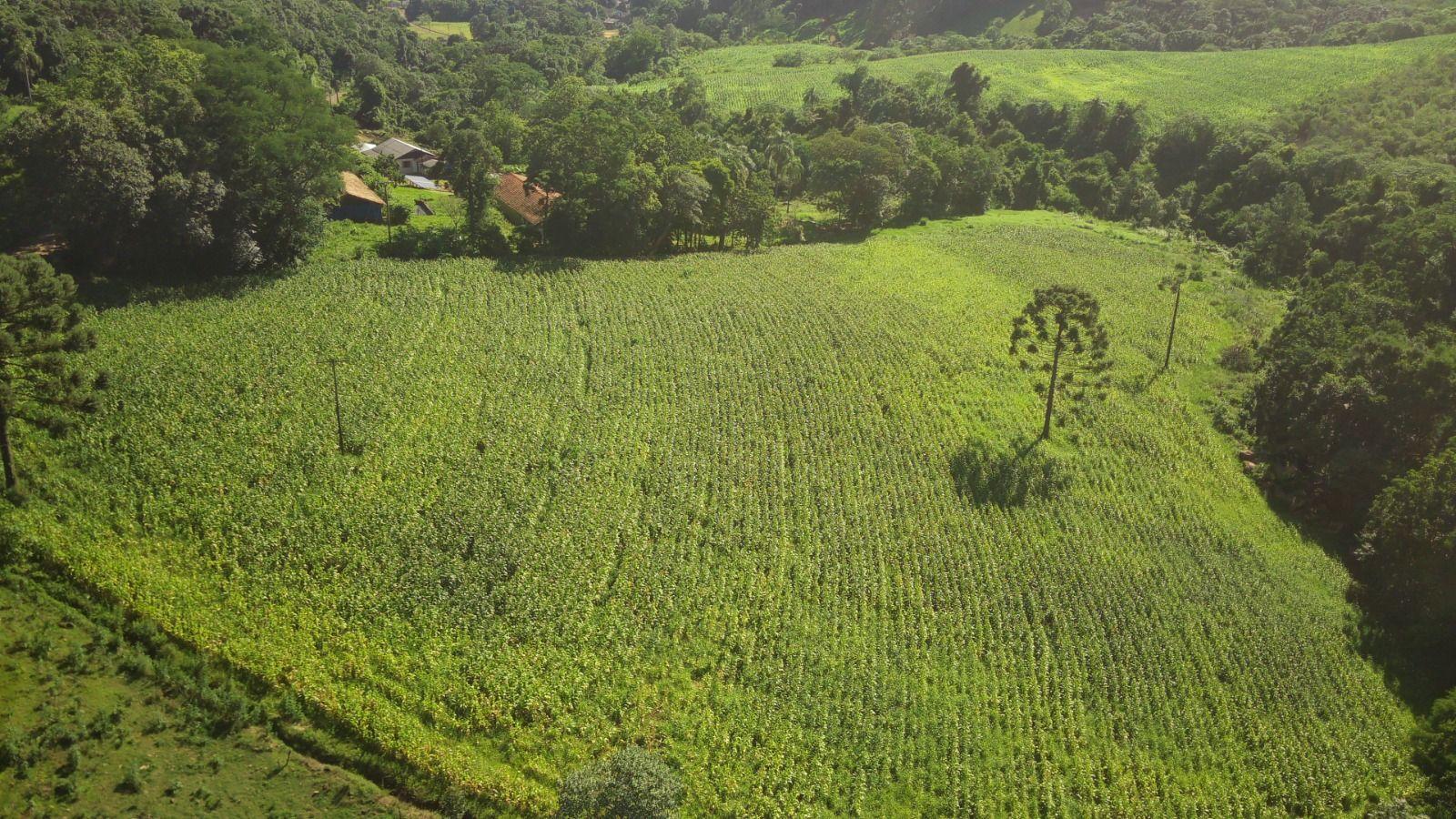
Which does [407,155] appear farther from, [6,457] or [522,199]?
[6,457]

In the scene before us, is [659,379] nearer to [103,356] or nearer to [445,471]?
[445,471]

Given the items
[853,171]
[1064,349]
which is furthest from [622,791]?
[853,171]

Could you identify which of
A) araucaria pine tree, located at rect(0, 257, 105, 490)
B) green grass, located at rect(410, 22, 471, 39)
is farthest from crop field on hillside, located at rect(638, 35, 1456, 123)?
araucaria pine tree, located at rect(0, 257, 105, 490)

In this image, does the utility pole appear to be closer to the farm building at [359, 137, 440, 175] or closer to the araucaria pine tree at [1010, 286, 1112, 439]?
the araucaria pine tree at [1010, 286, 1112, 439]

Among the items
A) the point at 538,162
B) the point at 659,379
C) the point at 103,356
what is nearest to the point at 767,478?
the point at 659,379

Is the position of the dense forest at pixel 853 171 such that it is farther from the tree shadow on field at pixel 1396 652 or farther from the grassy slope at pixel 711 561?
the grassy slope at pixel 711 561

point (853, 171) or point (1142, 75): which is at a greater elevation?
point (1142, 75)
